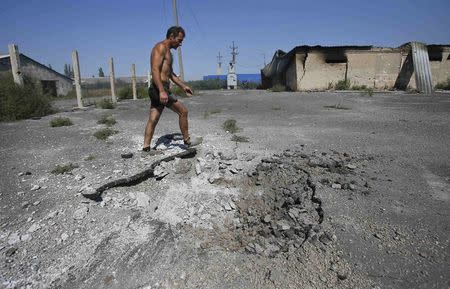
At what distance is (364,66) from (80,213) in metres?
17.6

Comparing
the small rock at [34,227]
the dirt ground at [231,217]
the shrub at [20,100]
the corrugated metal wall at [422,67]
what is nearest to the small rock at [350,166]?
the dirt ground at [231,217]

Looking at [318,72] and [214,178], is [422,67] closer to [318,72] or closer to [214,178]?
[318,72]

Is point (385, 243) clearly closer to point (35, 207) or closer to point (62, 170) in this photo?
point (35, 207)

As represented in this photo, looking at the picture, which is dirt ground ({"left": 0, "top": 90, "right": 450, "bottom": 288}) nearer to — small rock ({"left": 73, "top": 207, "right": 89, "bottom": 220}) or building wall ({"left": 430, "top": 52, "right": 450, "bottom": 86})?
small rock ({"left": 73, "top": 207, "right": 89, "bottom": 220})

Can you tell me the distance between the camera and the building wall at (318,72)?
56.1ft

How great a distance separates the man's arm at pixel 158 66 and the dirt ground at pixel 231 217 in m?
0.77

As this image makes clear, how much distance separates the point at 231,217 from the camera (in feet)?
9.54

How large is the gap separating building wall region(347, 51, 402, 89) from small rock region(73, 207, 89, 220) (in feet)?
56.0

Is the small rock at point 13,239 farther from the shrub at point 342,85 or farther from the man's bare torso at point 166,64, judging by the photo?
the shrub at point 342,85

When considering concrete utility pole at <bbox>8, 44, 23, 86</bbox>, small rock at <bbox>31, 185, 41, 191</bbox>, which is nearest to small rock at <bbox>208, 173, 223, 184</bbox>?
small rock at <bbox>31, 185, 41, 191</bbox>

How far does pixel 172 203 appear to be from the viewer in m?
3.05

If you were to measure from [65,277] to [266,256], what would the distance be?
55.3 inches

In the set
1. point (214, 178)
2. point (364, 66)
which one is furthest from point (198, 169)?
point (364, 66)

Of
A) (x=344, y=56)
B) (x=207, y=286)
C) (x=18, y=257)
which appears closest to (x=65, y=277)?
(x=18, y=257)
